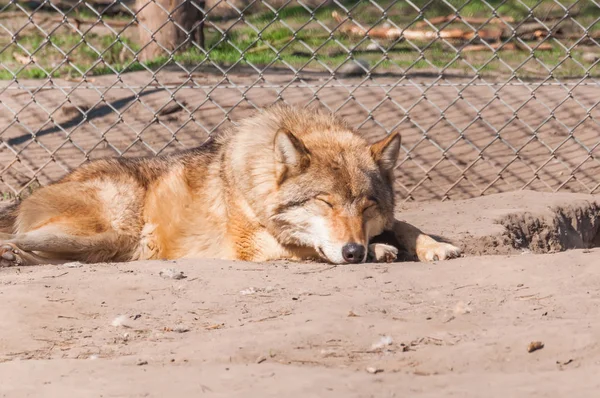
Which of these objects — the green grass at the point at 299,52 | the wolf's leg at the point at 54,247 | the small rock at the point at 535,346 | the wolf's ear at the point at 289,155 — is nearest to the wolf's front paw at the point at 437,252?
the wolf's ear at the point at 289,155

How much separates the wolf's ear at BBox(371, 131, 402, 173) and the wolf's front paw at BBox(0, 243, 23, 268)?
2.03 m

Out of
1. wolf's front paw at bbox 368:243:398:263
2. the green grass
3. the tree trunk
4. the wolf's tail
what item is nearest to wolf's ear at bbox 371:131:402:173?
wolf's front paw at bbox 368:243:398:263

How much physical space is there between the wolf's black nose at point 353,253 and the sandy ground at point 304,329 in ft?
0.54

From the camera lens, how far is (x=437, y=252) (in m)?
5.02

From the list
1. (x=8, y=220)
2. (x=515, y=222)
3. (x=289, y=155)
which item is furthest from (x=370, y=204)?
(x=8, y=220)

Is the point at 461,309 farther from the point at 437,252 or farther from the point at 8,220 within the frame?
the point at 8,220

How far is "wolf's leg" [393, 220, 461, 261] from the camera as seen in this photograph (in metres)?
5.00

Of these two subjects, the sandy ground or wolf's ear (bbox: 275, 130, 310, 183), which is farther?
wolf's ear (bbox: 275, 130, 310, 183)

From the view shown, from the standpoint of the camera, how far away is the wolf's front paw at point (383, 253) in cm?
497

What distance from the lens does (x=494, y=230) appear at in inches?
216

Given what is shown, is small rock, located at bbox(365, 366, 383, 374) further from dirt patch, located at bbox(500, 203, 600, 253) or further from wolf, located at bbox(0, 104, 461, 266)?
dirt patch, located at bbox(500, 203, 600, 253)

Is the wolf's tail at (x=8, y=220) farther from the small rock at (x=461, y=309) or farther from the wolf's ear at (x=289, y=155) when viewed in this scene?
the small rock at (x=461, y=309)

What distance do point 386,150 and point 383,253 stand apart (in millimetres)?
614

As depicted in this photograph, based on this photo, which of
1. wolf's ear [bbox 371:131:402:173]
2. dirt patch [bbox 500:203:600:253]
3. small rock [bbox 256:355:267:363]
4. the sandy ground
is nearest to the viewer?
the sandy ground
